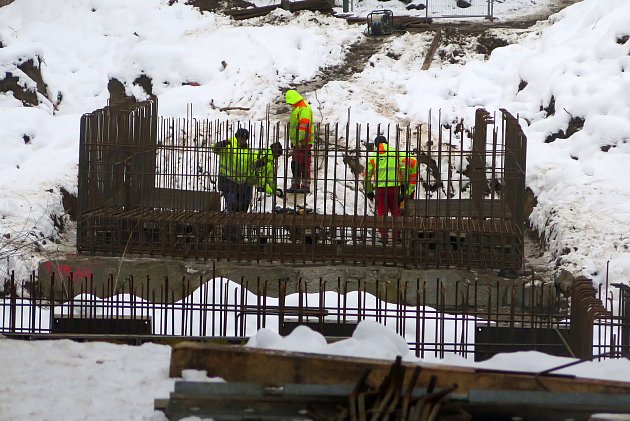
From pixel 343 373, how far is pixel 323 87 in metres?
18.2

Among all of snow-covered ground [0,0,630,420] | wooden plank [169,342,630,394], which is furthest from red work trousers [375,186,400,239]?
wooden plank [169,342,630,394]

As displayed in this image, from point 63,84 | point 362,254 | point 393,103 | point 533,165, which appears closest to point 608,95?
point 533,165

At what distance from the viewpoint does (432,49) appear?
25609 millimetres

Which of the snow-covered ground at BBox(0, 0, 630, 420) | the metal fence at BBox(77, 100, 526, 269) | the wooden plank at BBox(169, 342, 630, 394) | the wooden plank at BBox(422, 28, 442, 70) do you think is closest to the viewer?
the wooden plank at BBox(169, 342, 630, 394)

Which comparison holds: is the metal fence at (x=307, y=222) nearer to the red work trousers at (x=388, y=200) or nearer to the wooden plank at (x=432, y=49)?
the red work trousers at (x=388, y=200)

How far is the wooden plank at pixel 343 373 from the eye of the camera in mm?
5496

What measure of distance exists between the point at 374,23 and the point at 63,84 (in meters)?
7.51

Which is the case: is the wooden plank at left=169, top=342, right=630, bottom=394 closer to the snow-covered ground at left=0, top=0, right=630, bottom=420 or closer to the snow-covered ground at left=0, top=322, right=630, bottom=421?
the snow-covered ground at left=0, top=322, right=630, bottom=421

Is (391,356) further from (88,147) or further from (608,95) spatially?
(608,95)

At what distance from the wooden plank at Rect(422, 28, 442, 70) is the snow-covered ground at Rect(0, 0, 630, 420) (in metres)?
0.22

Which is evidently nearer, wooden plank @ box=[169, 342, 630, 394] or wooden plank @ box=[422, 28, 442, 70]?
wooden plank @ box=[169, 342, 630, 394]

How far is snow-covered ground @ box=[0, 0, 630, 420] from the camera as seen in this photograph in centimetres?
1684

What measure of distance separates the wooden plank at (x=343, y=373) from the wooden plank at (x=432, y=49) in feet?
63.3

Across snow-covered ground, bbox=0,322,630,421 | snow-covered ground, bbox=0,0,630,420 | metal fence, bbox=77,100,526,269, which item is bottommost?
snow-covered ground, bbox=0,322,630,421
